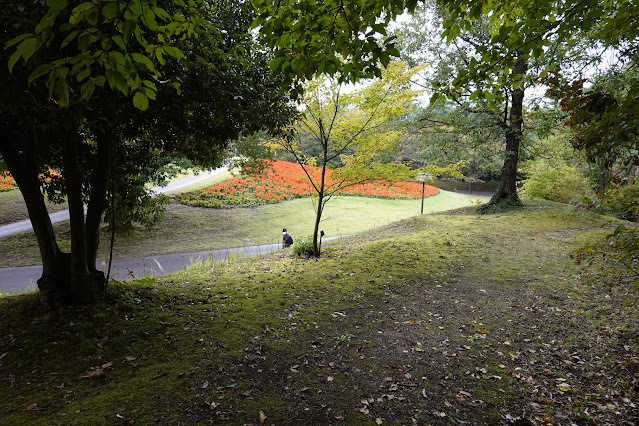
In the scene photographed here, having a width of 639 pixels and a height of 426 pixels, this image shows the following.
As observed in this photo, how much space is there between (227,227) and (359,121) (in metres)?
10.1

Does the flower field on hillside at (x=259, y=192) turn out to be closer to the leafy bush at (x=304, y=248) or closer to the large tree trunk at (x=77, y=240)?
the leafy bush at (x=304, y=248)

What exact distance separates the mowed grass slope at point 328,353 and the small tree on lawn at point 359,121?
2649mm

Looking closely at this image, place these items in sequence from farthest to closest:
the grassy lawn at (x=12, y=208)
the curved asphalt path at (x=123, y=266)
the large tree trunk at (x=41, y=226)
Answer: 1. the grassy lawn at (x=12, y=208)
2. the curved asphalt path at (x=123, y=266)
3. the large tree trunk at (x=41, y=226)

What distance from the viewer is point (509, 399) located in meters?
2.90

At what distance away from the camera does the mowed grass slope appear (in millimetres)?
2670

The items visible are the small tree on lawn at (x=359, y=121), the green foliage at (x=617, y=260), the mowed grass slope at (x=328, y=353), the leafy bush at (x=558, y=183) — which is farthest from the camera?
the leafy bush at (x=558, y=183)

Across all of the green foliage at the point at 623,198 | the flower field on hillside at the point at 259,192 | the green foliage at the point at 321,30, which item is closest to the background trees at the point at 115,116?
the green foliage at the point at 321,30

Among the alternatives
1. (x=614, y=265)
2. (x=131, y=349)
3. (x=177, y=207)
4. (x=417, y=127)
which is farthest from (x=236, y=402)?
(x=177, y=207)

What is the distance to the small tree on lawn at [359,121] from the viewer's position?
264 inches

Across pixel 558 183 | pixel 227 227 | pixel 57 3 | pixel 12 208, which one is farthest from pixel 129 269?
pixel 558 183

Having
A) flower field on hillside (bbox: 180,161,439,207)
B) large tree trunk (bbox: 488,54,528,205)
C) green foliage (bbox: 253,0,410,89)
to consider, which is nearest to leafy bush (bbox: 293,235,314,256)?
green foliage (bbox: 253,0,410,89)

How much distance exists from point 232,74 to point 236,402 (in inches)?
141

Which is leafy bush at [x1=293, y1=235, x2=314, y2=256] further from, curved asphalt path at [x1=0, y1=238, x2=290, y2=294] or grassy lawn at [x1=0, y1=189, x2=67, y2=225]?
grassy lawn at [x1=0, y1=189, x2=67, y2=225]

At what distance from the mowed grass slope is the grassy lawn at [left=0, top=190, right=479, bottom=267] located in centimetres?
469
